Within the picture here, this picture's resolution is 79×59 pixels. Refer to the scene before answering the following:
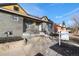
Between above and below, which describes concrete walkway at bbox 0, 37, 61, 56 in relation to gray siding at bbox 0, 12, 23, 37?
below

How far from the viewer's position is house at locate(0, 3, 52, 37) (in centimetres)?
211

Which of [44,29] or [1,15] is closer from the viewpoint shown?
[1,15]

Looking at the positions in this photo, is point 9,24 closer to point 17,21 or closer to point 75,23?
point 17,21

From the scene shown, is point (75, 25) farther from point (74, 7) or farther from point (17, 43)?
point (17, 43)

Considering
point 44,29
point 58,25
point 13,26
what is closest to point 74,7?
point 58,25

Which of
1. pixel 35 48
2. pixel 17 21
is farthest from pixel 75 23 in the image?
pixel 17 21

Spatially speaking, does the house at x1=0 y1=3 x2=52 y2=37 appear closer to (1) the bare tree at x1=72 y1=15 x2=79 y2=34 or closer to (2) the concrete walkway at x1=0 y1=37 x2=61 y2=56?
(2) the concrete walkway at x1=0 y1=37 x2=61 y2=56

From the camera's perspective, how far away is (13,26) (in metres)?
2.15

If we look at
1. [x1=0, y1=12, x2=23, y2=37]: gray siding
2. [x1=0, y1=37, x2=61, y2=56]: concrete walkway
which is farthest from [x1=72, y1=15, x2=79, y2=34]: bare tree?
[x1=0, y1=12, x2=23, y2=37]: gray siding

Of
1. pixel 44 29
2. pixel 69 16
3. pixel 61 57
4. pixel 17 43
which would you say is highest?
pixel 69 16

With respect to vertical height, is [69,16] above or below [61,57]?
above

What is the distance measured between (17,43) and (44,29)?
399 mm

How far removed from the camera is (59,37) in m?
2.22

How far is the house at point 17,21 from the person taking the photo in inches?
83.2
